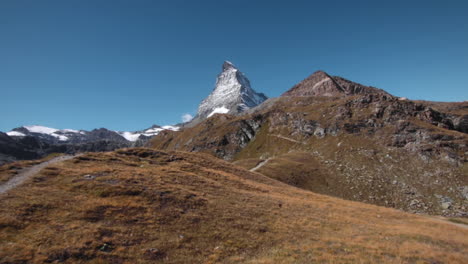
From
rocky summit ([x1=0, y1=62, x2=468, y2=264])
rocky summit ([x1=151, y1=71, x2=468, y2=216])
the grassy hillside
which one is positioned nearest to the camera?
the grassy hillside

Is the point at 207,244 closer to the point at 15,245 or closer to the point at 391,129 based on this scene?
the point at 15,245

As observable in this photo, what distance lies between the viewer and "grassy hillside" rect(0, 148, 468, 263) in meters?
17.2

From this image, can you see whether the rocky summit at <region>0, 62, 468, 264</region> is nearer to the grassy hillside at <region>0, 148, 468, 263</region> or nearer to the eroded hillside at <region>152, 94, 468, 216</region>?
the grassy hillside at <region>0, 148, 468, 263</region>

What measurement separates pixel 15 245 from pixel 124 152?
42613 millimetres

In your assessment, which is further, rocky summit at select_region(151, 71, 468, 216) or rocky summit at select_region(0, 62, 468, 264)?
rocky summit at select_region(151, 71, 468, 216)

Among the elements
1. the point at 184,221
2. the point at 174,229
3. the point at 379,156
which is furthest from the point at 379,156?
the point at 174,229

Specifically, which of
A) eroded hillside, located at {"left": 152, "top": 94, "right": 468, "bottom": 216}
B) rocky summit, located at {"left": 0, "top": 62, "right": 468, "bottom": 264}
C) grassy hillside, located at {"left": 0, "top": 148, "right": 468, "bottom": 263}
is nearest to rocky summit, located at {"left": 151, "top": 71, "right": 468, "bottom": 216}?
eroded hillside, located at {"left": 152, "top": 94, "right": 468, "bottom": 216}

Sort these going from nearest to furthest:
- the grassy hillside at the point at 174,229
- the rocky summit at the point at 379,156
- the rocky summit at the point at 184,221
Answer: the grassy hillside at the point at 174,229
the rocky summit at the point at 184,221
the rocky summit at the point at 379,156

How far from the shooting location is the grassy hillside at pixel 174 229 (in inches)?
677

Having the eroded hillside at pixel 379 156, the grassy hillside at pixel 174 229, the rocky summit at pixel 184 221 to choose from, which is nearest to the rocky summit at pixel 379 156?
the eroded hillside at pixel 379 156

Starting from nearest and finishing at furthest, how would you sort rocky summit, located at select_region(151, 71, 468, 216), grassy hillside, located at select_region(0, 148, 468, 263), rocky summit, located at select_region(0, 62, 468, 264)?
grassy hillside, located at select_region(0, 148, 468, 263), rocky summit, located at select_region(0, 62, 468, 264), rocky summit, located at select_region(151, 71, 468, 216)

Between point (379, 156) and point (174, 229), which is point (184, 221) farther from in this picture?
point (379, 156)

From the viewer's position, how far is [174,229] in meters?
21.5

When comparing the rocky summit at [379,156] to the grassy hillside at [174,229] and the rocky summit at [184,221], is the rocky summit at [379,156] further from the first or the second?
the grassy hillside at [174,229]
